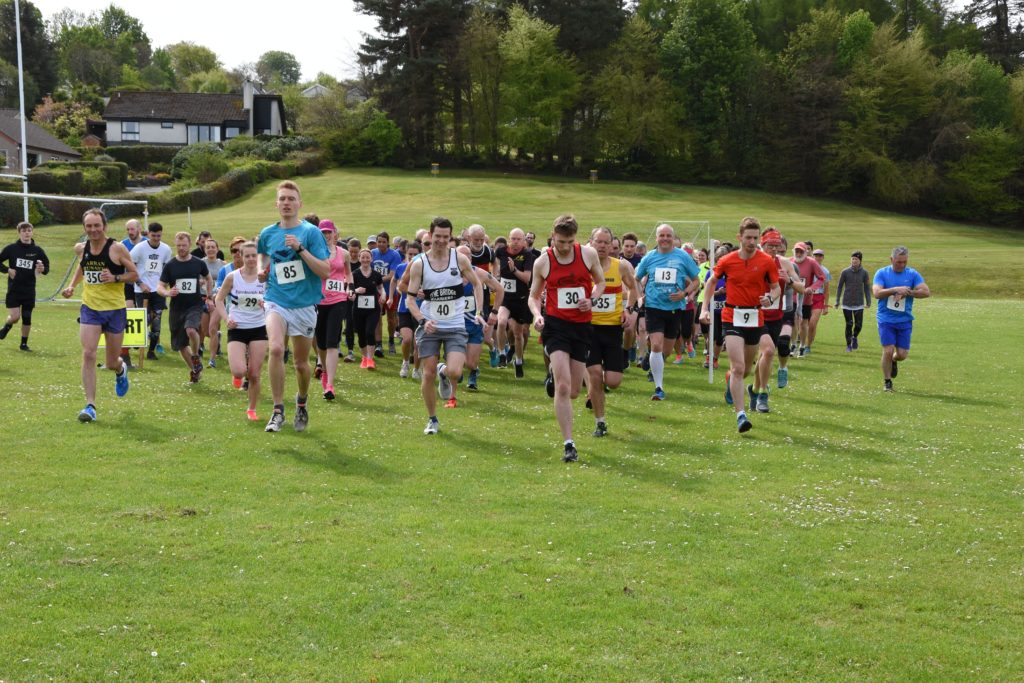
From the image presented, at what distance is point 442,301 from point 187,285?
18.4ft

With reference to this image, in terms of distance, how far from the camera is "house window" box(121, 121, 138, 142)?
87188 mm

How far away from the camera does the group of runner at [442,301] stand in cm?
1005

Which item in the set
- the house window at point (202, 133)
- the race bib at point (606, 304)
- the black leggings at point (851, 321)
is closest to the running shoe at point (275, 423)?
the race bib at point (606, 304)

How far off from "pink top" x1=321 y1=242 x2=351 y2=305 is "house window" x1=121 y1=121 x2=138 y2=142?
81.1 m

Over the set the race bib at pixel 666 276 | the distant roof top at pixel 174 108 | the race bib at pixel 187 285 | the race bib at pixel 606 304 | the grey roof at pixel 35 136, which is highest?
the distant roof top at pixel 174 108

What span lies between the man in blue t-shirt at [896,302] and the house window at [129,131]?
83265 mm

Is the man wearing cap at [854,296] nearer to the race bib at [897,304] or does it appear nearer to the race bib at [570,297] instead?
the race bib at [897,304]

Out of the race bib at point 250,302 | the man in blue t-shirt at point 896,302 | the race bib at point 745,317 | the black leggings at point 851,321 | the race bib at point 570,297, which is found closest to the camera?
the race bib at point 570,297

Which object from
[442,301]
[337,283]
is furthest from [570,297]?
[337,283]

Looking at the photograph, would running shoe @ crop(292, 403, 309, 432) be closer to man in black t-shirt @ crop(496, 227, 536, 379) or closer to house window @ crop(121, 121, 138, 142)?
man in black t-shirt @ crop(496, 227, 536, 379)

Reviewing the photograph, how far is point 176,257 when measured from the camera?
14.9 metres

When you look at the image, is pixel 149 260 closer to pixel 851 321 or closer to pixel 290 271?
pixel 290 271

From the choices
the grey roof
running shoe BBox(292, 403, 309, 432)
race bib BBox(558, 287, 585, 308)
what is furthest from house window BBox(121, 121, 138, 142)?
race bib BBox(558, 287, 585, 308)

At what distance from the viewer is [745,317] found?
11.2m
